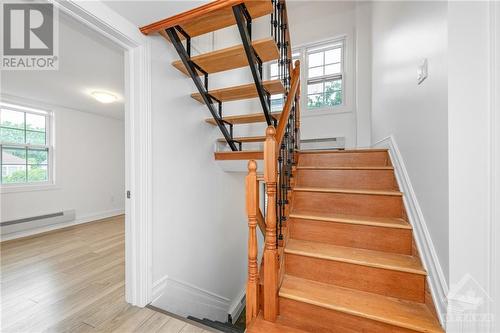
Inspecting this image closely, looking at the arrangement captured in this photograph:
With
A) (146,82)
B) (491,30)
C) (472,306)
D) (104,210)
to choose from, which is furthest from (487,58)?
(104,210)

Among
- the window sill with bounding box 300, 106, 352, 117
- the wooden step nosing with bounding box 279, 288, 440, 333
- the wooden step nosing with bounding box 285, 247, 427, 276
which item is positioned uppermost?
the window sill with bounding box 300, 106, 352, 117

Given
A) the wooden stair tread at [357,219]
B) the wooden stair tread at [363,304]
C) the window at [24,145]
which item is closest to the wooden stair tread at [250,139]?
the wooden stair tread at [357,219]

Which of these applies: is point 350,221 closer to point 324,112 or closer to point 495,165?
point 495,165

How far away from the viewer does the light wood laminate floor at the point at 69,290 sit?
54.6 inches

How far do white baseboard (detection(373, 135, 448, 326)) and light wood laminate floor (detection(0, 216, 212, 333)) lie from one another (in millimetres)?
1409

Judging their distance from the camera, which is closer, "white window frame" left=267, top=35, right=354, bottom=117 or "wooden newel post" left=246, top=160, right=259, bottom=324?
"wooden newel post" left=246, top=160, right=259, bottom=324

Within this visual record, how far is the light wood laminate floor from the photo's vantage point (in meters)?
1.39

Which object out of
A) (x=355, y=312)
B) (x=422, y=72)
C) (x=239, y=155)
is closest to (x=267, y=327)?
(x=355, y=312)

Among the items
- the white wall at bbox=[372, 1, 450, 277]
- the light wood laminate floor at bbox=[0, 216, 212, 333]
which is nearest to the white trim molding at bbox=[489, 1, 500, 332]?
the white wall at bbox=[372, 1, 450, 277]

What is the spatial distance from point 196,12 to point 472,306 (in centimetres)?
220

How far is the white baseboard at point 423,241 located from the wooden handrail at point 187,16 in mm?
1762

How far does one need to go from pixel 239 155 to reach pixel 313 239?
1.25 metres

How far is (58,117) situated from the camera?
380cm

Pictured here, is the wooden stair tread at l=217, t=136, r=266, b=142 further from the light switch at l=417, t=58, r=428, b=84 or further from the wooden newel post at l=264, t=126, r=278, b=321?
the light switch at l=417, t=58, r=428, b=84
